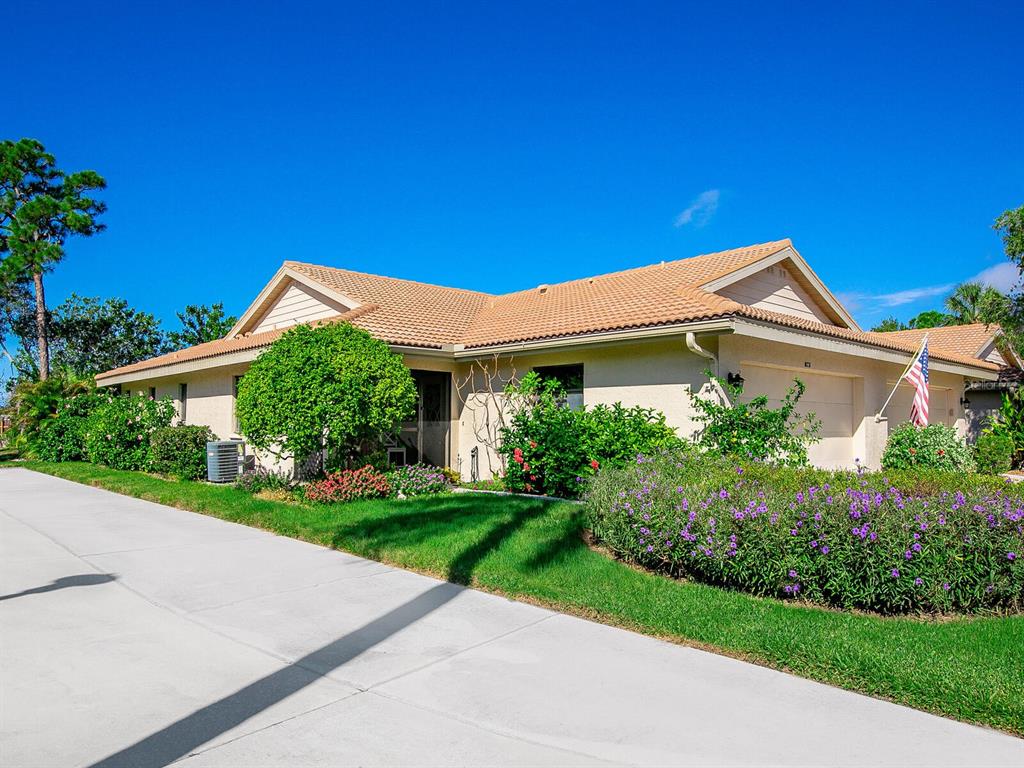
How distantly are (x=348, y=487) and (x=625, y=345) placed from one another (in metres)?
5.09

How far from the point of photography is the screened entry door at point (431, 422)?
13.8 meters

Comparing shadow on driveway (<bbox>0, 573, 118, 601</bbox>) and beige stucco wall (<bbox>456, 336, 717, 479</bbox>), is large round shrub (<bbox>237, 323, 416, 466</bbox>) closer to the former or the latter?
beige stucco wall (<bbox>456, 336, 717, 479</bbox>)

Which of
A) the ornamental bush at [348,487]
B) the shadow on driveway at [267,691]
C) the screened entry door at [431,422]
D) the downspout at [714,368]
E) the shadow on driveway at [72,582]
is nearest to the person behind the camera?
the shadow on driveway at [267,691]

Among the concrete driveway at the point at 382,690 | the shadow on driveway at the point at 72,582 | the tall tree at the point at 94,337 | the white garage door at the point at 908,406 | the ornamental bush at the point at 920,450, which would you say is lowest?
the concrete driveway at the point at 382,690

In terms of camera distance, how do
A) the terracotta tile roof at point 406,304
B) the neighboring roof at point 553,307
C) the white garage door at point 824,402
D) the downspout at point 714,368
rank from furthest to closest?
the terracotta tile roof at point 406,304 < the white garage door at point 824,402 < the neighboring roof at point 553,307 < the downspout at point 714,368

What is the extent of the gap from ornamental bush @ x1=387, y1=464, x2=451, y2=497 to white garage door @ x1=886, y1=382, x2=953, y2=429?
10.6m

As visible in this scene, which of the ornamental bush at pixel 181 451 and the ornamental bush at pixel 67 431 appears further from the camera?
the ornamental bush at pixel 67 431

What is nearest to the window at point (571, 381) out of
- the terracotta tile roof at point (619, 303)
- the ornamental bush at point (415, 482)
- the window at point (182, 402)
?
the terracotta tile roof at point (619, 303)


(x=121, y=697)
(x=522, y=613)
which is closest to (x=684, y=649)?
(x=522, y=613)

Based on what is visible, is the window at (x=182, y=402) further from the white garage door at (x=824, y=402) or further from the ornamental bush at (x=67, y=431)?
the white garage door at (x=824, y=402)

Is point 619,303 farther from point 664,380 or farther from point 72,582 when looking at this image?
point 72,582

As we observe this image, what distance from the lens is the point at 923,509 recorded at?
5582 millimetres

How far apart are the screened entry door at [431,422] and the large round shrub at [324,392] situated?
2240 mm

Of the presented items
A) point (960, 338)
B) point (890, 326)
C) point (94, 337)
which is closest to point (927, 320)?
point (890, 326)
